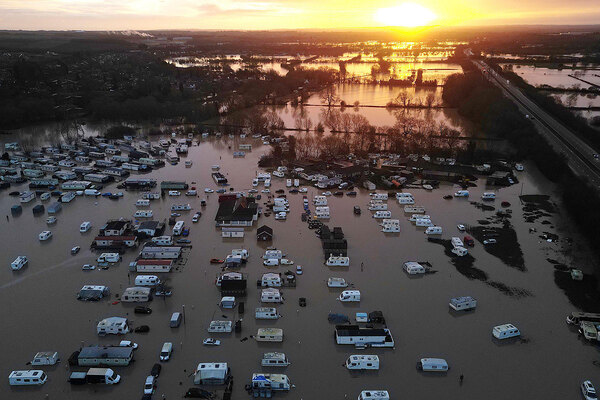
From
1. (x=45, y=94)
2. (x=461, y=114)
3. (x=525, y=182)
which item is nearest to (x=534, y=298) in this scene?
(x=525, y=182)

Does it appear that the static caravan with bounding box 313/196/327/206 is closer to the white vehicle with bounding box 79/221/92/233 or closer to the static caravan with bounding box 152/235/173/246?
the static caravan with bounding box 152/235/173/246

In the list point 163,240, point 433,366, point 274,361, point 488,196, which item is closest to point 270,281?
point 274,361

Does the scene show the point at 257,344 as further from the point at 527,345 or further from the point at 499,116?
the point at 499,116

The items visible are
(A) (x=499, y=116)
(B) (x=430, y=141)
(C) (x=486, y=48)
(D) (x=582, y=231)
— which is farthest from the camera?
(C) (x=486, y=48)

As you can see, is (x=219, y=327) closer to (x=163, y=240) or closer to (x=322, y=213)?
(x=163, y=240)

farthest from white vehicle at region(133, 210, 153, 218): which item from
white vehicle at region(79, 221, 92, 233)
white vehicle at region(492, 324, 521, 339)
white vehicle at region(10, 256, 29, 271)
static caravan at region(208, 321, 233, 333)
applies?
white vehicle at region(492, 324, 521, 339)

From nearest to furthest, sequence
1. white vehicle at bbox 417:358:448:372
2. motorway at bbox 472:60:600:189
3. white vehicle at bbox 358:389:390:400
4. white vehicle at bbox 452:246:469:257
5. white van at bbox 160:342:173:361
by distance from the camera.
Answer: white vehicle at bbox 358:389:390:400 < white vehicle at bbox 417:358:448:372 < white van at bbox 160:342:173:361 < white vehicle at bbox 452:246:469:257 < motorway at bbox 472:60:600:189
